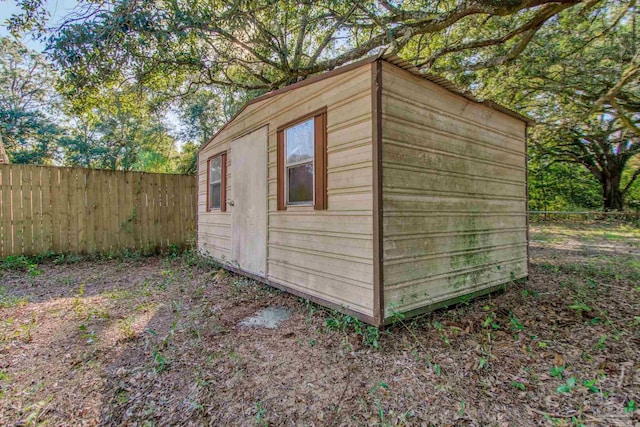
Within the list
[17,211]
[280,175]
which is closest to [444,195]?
[280,175]

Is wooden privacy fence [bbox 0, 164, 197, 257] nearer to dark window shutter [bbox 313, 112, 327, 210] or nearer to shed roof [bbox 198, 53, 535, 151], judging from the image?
shed roof [bbox 198, 53, 535, 151]

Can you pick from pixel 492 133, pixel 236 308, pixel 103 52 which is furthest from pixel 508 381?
pixel 103 52

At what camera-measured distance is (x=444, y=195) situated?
3.47 m

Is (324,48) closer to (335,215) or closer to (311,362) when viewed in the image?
(335,215)

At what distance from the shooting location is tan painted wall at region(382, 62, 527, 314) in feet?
9.71

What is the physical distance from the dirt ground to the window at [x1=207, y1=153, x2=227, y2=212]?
2100 mm

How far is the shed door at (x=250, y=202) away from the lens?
4.53m

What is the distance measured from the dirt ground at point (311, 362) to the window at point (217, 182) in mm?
2100

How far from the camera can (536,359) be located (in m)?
2.58

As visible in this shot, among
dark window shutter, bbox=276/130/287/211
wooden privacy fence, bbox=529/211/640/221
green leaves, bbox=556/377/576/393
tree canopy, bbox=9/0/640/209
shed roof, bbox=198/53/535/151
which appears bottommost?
green leaves, bbox=556/377/576/393

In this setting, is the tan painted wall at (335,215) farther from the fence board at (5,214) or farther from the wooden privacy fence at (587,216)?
the wooden privacy fence at (587,216)

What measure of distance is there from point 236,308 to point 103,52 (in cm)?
368

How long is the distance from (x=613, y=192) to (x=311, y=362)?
20350 mm

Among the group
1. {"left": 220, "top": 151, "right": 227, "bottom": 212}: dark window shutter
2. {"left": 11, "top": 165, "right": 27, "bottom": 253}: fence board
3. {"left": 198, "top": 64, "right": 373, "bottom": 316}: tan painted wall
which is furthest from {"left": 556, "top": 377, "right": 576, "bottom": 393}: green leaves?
{"left": 11, "top": 165, "right": 27, "bottom": 253}: fence board
